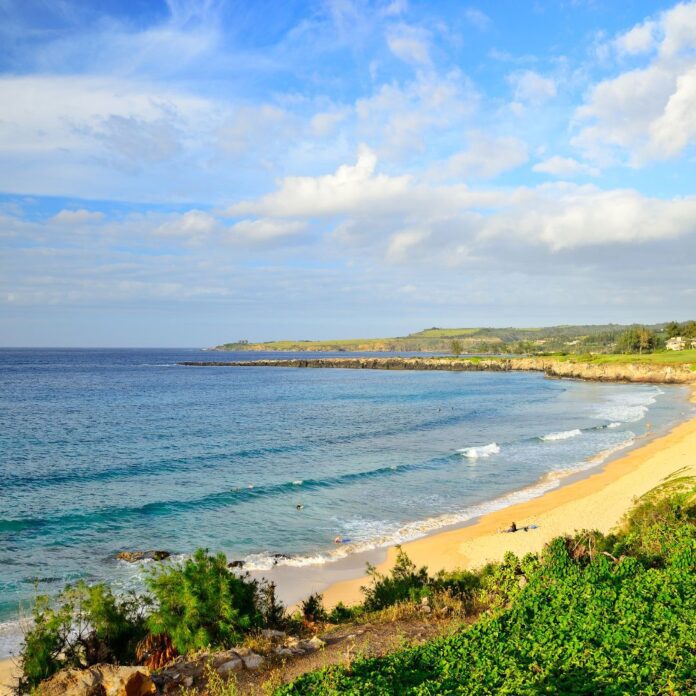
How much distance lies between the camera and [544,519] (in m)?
23.2

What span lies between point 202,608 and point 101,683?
8.30 ft

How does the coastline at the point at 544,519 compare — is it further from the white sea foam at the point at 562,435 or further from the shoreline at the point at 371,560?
the white sea foam at the point at 562,435

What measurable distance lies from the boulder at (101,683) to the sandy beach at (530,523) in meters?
4.11

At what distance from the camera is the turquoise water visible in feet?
69.1

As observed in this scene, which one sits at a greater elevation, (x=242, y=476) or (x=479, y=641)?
(x=479, y=641)

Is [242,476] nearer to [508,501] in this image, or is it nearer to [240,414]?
[508,501]

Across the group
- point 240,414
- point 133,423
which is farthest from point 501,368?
point 133,423

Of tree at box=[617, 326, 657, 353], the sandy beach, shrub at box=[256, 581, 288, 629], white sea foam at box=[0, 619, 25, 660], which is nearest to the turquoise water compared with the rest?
white sea foam at box=[0, 619, 25, 660]

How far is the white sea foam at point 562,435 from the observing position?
43.7 metres

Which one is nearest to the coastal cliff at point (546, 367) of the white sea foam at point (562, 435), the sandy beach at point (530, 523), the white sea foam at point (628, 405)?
the white sea foam at point (628, 405)

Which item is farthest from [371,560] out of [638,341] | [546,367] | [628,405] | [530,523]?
[638,341]

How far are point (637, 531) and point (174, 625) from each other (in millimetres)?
12119

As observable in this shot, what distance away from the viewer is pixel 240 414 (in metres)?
56.1

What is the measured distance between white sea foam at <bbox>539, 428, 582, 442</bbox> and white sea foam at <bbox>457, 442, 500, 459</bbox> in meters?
6.45
